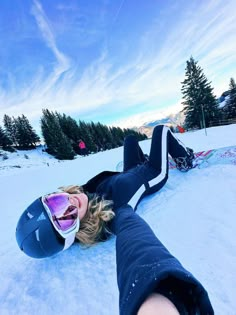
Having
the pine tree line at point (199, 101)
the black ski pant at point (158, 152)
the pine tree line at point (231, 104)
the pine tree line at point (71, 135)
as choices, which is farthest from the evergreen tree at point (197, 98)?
the black ski pant at point (158, 152)

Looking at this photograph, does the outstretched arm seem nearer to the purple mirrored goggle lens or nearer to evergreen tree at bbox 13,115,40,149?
the purple mirrored goggle lens

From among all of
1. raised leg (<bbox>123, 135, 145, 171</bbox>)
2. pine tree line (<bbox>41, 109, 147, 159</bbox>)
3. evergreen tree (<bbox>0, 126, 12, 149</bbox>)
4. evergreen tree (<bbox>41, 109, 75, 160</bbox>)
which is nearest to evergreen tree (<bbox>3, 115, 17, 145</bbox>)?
evergreen tree (<bbox>0, 126, 12, 149</bbox>)

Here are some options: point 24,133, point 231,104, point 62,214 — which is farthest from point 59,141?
point 62,214

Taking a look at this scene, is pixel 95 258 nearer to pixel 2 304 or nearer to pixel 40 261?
pixel 40 261

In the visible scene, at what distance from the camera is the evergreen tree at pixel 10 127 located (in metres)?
42.8

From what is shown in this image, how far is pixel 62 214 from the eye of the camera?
4.79ft

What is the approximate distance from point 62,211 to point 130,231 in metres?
0.69

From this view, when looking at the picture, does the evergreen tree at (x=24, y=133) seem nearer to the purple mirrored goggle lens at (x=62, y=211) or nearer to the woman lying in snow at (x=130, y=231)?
the woman lying in snow at (x=130, y=231)

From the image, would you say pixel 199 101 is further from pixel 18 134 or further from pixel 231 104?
pixel 18 134

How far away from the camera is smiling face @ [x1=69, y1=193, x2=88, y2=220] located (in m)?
1.67

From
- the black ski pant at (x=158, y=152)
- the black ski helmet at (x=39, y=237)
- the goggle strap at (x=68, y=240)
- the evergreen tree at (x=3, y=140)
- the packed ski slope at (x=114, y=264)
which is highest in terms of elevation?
the evergreen tree at (x=3, y=140)

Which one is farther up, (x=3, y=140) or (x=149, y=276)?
(x=3, y=140)

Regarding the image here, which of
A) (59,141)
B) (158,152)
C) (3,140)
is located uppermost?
(3,140)

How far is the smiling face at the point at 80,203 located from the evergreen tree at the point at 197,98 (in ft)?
84.7
